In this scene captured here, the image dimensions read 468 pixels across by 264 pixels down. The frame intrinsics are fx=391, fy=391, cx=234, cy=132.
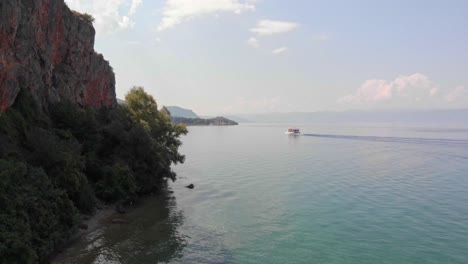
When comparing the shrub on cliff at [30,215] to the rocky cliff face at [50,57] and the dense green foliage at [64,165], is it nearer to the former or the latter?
the dense green foliage at [64,165]

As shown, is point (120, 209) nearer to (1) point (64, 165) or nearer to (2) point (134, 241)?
(1) point (64, 165)

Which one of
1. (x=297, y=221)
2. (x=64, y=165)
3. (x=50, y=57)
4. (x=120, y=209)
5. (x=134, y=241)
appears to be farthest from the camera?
(x=50, y=57)

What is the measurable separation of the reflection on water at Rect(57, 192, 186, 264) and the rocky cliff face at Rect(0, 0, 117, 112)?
19622 millimetres

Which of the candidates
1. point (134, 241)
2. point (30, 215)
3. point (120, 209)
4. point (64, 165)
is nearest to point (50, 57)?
point (64, 165)

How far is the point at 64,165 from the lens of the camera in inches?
1748

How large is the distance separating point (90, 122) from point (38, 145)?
66.0 ft

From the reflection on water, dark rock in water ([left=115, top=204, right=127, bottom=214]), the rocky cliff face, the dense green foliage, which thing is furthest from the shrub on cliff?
the rocky cliff face

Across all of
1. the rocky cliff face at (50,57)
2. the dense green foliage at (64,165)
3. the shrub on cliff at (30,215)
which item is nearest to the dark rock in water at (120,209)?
the dense green foliage at (64,165)

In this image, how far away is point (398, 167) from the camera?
98.1 meters

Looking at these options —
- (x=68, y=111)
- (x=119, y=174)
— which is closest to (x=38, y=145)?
(x=119, y=174)

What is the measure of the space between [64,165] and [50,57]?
85.0ft

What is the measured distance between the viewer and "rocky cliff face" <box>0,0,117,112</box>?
46.9 meters

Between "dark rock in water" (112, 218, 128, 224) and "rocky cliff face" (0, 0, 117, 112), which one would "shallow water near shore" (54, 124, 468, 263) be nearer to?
"dark rock in water" (112, 218, 128, 224)

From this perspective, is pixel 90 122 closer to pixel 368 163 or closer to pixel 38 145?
pixel 38 145
